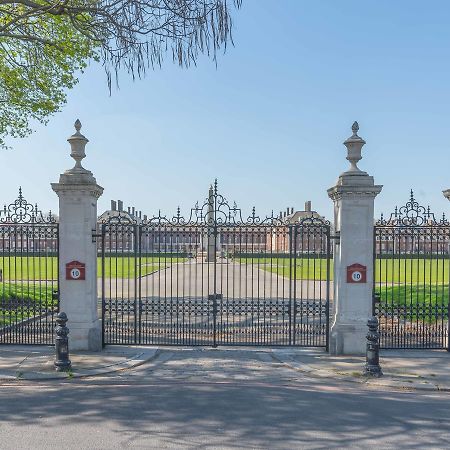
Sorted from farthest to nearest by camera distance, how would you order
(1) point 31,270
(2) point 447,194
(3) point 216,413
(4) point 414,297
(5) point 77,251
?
1. (1) point 31,270
2. (4) point 414,297
3. (2) point 447,194
4. (5) point 77,251
5. (3) point 216,413

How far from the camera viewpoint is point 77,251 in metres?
9.93

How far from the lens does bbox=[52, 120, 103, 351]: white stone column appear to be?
988cm

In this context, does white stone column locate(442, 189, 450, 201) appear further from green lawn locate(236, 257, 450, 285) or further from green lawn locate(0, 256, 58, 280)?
green lawn locate(0, 256, 58, 280)

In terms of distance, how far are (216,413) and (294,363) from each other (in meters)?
3.26

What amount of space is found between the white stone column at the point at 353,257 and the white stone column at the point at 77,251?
5.32 meters

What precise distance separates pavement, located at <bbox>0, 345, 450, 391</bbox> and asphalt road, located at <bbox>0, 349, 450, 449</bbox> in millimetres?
307

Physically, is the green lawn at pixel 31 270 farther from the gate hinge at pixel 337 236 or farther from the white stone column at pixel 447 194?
the white stone column at pixel 447 194

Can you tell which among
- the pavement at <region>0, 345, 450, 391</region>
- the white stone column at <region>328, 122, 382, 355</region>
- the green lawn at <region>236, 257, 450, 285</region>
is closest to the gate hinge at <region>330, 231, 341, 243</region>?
the white stone column at <region>328, 122, 382, 355</region>

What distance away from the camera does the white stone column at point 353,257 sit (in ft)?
31.8

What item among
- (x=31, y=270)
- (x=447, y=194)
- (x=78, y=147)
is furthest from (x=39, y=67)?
(x=31, y=270)

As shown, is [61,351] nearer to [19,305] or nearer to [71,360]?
[71,360]

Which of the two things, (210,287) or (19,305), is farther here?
(210,287)

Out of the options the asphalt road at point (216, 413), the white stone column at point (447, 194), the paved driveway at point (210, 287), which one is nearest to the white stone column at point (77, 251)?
the paved driveway at point (210, 287)

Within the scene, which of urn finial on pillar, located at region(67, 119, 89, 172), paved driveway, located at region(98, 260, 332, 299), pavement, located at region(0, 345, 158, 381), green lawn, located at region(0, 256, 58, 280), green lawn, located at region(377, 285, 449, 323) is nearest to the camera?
Result: pavement, located at region(0, 345, 158, 381)
